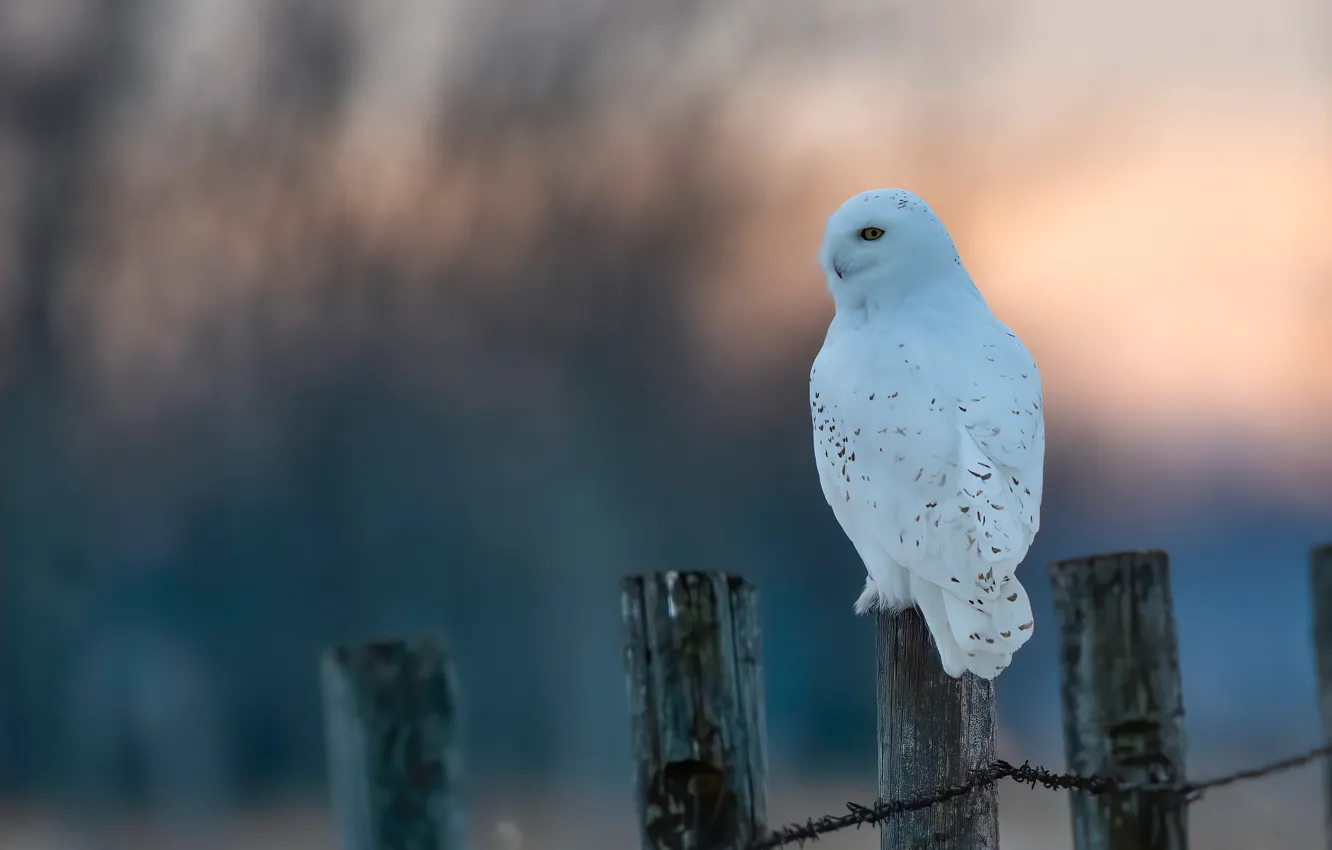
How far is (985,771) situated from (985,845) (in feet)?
0.53

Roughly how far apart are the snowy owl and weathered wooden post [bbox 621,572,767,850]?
2.15 ft

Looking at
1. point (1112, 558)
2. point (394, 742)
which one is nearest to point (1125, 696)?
point (1112, 558)

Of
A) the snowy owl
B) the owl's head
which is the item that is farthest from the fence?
the owl's head

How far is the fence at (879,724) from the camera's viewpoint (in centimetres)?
200

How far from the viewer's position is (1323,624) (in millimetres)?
3172

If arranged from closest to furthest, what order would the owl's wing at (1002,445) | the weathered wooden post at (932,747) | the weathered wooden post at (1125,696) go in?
the weathered wooden post at (932,747) < the weathered wooden post at (1125,696) < the owl's wing at (1002,445)

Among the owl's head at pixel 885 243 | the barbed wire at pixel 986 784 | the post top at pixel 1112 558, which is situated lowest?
the barbed wire at pixel 986 784

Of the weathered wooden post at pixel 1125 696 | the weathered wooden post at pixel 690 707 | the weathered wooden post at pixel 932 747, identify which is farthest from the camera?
the weathered wooden post at pixel 1125 696

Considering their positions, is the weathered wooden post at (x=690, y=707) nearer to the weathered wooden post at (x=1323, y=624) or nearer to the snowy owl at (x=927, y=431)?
the snowy owl at (x=927, y=431)

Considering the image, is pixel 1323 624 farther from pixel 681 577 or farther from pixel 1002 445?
pixel 681 577

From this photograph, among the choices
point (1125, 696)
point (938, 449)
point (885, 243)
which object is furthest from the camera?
point (885, 243)

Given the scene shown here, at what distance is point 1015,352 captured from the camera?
3.26m

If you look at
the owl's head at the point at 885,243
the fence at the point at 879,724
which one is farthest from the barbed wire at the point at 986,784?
the owl's head at the point at 885,243

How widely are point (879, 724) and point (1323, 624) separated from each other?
4.55ft
